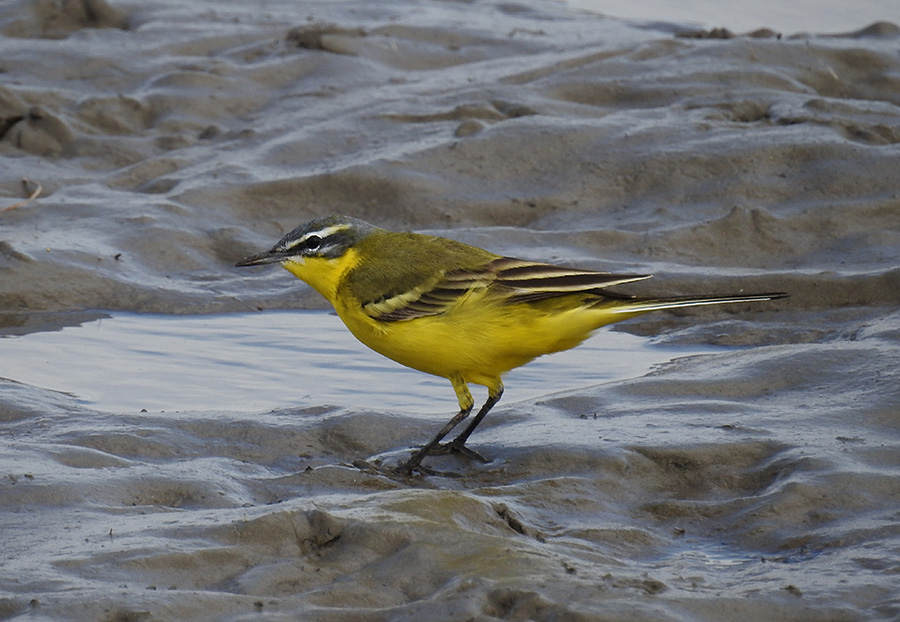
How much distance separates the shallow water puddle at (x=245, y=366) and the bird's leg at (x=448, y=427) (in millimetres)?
788

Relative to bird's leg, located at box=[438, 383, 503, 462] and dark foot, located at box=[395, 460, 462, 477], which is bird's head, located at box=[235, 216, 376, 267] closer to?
bird's leg, located at box=[438, 383, 503, 462]

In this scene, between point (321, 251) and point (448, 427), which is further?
point (321, 251)

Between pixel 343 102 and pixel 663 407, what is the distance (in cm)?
689

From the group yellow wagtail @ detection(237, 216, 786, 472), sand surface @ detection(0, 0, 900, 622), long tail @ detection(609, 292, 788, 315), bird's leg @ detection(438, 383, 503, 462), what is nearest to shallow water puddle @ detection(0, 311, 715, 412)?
sand surface @ detection(0, 0, 900, 622)

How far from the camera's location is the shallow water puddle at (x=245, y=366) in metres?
7.09

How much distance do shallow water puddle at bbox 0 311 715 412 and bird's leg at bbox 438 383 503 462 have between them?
2.53 feet

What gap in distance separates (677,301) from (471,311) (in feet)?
3.20

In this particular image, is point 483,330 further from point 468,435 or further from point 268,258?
point 268,258

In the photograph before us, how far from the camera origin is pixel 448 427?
620 cm

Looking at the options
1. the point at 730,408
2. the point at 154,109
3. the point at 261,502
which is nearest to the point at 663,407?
the point at 730,408

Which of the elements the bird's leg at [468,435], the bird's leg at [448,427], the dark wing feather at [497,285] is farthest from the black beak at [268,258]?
the bird's leg at [468,435]

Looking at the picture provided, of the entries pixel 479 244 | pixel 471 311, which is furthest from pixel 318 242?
pixel 479 244

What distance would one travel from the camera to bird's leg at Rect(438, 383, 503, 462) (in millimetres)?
6137

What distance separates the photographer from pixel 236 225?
995cm
